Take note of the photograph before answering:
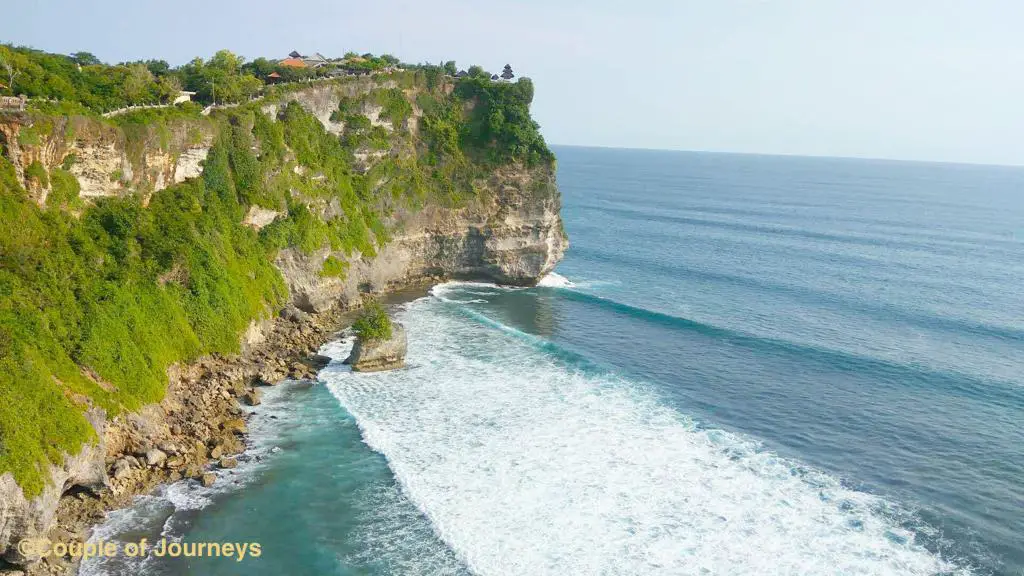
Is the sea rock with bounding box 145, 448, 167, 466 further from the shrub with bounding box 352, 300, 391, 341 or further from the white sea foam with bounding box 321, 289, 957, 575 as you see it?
the shrub with bounding box 352, 300, 391, 341

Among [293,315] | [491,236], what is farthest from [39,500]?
[491,236]

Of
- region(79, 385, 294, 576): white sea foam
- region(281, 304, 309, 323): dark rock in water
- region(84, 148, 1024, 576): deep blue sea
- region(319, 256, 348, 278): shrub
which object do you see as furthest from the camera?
region(319, 256, 348, 278): shrub

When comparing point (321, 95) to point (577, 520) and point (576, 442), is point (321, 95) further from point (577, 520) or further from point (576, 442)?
point (577, 520)

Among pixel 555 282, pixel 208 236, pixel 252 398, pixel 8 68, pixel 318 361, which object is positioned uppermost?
pixel 8 68

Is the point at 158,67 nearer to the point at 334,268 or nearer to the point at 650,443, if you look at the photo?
the point at 334,268

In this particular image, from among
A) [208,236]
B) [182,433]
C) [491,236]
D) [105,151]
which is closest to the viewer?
[182,433]

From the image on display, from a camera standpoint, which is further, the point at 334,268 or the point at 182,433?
the point at 334,268

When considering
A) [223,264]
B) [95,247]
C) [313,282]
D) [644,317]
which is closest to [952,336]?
[644,317]

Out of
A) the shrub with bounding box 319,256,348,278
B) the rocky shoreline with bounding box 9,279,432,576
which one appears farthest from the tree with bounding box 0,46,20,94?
A: the shrub with bounding box 319,256,348,278
